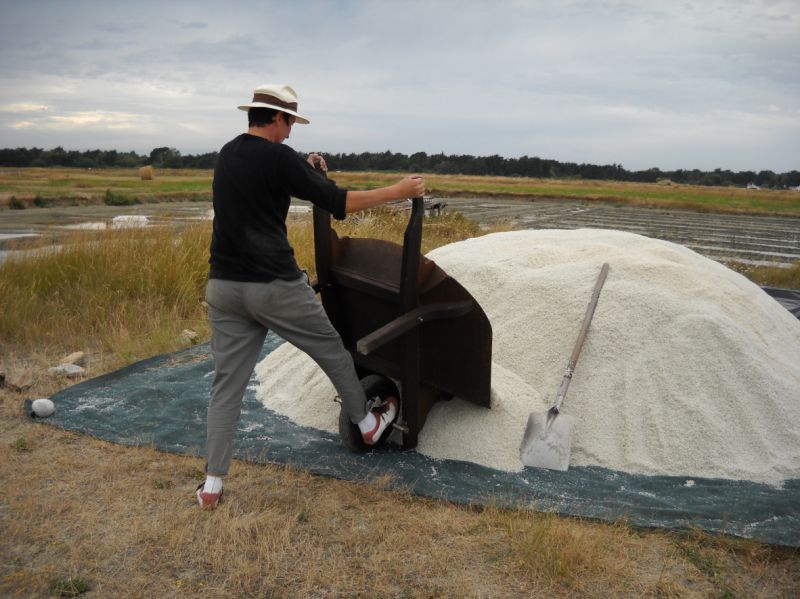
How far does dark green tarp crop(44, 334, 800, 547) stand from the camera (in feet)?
9.71

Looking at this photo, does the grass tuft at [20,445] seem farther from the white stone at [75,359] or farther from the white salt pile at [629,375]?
the white stone at [75,359]

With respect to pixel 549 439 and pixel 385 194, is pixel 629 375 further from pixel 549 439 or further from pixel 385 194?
pixel 385 194

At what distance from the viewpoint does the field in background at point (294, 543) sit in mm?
2484

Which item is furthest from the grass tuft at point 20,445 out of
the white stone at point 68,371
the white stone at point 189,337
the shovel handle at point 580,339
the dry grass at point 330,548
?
the shovel handle at point 580,339

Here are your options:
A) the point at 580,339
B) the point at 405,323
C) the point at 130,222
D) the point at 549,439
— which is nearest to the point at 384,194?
the point at 405,323

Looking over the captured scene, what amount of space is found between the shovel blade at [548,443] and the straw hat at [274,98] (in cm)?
191

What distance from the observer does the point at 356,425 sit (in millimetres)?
3461

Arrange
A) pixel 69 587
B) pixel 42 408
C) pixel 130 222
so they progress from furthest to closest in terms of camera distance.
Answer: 1. pixel 130 222
2. pixel 42 408
3. pixel 69 587

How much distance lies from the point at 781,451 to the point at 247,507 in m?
2.64

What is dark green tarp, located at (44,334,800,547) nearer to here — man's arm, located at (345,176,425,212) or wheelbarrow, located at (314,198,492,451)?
wheelbarrow, located at (314,198,492,451)

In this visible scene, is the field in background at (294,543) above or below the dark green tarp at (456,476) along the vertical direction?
below

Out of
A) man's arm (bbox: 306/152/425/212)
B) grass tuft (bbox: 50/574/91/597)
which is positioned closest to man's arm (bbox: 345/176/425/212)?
man's arm (bbox: 306/152/425/212)

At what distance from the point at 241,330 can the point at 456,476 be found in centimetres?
123

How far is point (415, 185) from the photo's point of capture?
2783 mm
